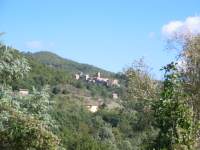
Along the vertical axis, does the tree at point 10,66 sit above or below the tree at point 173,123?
above

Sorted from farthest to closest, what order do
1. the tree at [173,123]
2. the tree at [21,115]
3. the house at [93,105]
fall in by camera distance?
the house at [93,105]
the tree at [21,115]
the tree at [173,123]

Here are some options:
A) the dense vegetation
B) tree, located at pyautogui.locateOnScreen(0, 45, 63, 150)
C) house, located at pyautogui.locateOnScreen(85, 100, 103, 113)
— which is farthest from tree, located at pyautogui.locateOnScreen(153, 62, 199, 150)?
house, located at pyautogui.locateOnScreen(85, 100, 103, 113)

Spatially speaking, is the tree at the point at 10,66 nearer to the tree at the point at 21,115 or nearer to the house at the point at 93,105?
the tree at the point at 21,115

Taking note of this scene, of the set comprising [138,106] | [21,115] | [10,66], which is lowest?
[21,115]

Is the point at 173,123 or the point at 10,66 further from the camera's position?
the point at 10,66

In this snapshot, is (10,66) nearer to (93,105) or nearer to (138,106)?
(138,106)

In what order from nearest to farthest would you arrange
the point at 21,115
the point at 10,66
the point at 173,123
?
1. the point at 173,123
2. the point at 21,115
3. the point at 10,66

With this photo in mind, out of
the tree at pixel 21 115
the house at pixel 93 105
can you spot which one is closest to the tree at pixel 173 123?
the tree at pixel 21 115

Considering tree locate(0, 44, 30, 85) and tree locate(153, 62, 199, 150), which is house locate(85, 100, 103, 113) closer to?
tree locate(0, 44, 30, 85)

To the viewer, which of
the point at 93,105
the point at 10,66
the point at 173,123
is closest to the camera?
the point at 173,123

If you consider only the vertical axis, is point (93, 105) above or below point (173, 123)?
below

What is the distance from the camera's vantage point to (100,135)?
8006 cm

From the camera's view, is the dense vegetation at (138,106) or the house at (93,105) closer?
the dense vegetation at (138,106)

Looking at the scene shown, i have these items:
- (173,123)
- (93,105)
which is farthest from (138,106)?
(93,105)
